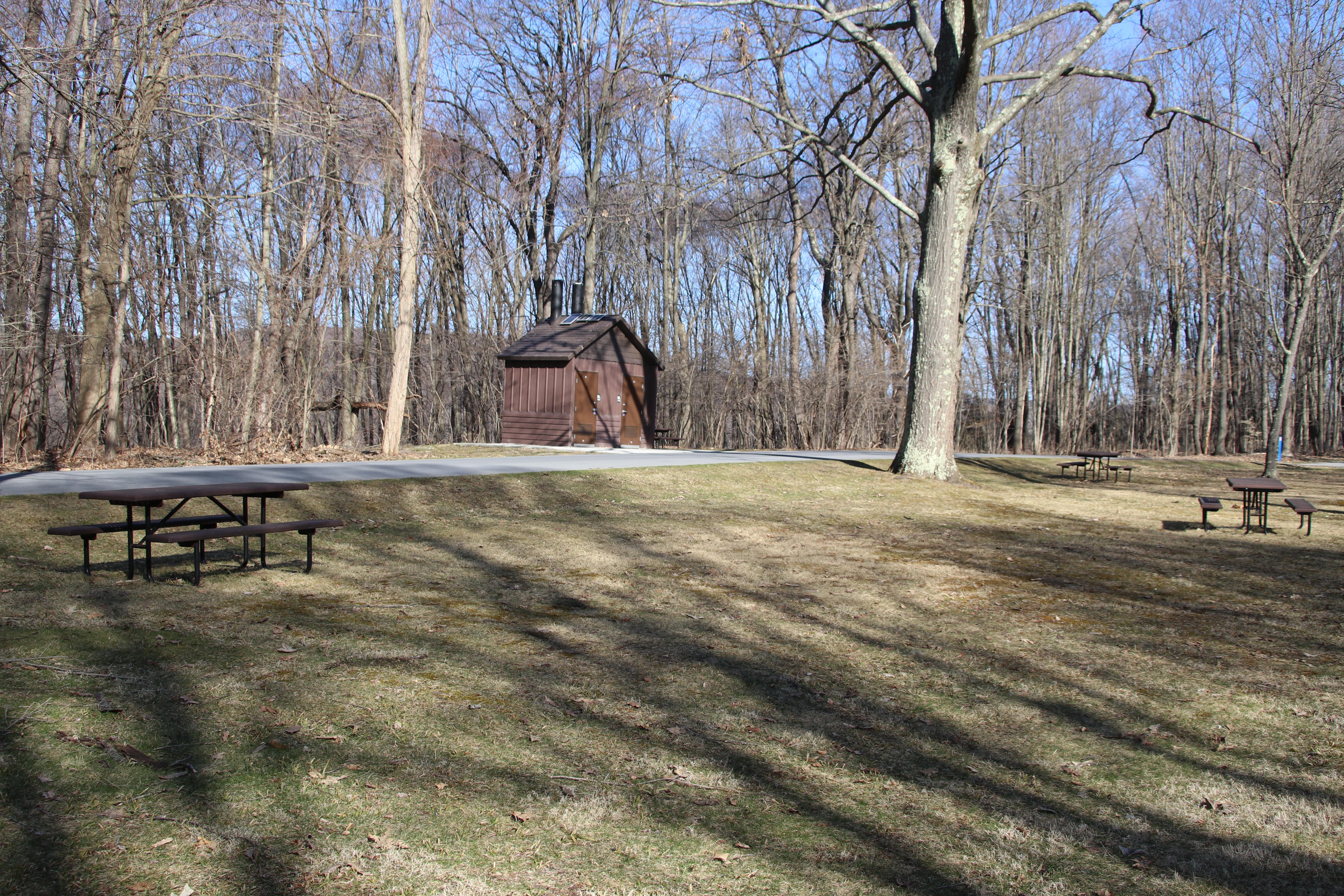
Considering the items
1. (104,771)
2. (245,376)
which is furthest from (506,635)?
(245,376)

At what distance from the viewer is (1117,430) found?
41.7 metres

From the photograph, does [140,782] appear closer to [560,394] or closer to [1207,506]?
[1207,506]

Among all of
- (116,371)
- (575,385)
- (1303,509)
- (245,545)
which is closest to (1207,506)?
(1303,509)

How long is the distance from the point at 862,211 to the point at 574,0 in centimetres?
1334

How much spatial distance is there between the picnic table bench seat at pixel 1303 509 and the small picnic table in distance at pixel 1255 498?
22cm

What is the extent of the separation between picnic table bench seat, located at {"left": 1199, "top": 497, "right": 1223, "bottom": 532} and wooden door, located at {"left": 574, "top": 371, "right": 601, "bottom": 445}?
1682cm

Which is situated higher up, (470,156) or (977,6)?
(470,156)

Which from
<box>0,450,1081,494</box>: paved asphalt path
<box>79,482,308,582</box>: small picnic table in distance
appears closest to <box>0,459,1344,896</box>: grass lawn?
<box>79,482,308,582</box>: small picnic table in distance

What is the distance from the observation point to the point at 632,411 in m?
28.8

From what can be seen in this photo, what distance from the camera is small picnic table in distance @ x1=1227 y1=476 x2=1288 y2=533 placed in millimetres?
12883

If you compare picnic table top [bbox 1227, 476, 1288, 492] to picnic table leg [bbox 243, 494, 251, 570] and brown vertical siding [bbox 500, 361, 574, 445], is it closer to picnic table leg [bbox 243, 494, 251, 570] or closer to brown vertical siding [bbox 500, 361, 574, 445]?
picnic table leg [bbox 243, 494, 251, 570]

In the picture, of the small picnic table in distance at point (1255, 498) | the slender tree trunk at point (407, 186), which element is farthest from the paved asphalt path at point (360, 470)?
the small picnic table in distance at point (1255, 498)

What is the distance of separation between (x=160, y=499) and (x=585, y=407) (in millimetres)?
19985

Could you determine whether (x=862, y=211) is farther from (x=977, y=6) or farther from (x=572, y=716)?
(x=572, y=716)
